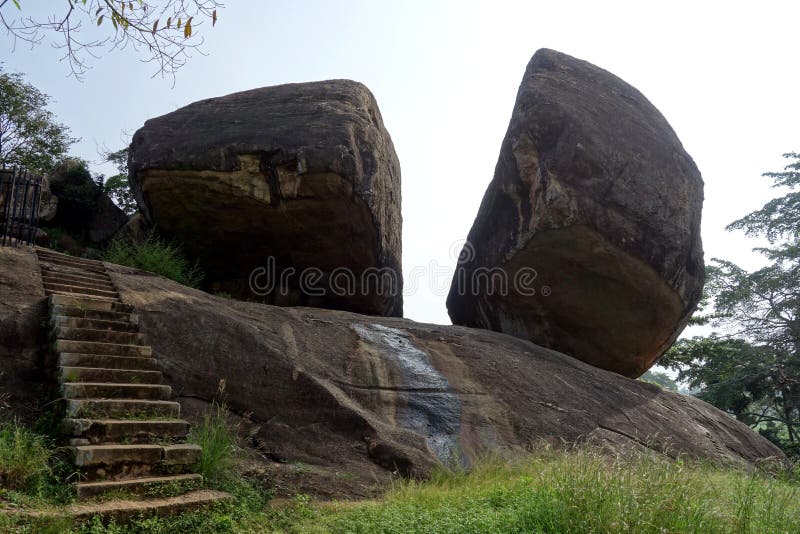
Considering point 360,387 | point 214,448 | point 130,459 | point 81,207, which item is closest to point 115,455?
point 130,459

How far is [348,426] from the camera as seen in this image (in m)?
6.75

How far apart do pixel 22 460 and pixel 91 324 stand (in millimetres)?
2052

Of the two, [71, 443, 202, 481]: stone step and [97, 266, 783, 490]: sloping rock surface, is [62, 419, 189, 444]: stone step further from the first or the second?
[97, 266, 783, 490]: sloping rock surface

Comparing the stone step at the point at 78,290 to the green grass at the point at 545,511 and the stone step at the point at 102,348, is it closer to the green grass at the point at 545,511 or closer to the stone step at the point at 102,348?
the stone step at the point at 102,348

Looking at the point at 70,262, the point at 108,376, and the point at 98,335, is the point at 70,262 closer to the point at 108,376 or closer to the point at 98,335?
the point at 98,335

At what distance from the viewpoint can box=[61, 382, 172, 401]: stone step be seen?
5.27 metres

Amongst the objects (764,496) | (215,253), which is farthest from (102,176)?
(764,496)

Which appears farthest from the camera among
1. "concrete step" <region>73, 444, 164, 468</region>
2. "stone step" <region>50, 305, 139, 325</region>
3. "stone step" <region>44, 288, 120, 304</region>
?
"stone step" <region>44, 288, 120, 304</region>

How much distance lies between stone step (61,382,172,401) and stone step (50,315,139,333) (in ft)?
3.01

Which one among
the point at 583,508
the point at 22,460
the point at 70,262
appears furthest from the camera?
the point at 70,262

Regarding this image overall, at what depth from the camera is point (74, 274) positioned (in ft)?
23.9

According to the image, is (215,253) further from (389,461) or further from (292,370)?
(389,461)

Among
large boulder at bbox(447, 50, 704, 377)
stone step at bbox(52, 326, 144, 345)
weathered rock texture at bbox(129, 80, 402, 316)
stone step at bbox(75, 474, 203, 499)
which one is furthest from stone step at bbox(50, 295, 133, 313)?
large boulder at bbox(447, 50, 704, 377)

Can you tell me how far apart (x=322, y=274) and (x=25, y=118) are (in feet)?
45.3
